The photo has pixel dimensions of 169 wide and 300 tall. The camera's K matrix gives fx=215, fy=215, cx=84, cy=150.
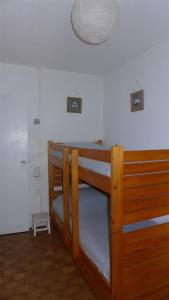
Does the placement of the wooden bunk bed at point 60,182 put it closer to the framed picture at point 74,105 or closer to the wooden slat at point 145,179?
the framed picture at point 74,105

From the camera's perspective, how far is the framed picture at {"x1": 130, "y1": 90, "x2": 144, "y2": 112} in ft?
8.87

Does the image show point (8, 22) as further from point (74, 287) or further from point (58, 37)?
point (74, 287)

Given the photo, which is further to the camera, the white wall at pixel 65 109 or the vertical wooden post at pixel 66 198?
the white wall at pixel 65 109

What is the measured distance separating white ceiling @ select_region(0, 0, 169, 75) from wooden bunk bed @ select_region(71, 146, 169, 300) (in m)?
1.22

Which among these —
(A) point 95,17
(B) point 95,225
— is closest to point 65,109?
(B) point 95,225

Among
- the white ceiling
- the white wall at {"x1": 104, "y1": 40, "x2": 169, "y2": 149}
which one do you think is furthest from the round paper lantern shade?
the white wall at {"x1": 104, "y1": 40, "x2": 169, "y2": 149}

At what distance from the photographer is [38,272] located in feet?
6.99

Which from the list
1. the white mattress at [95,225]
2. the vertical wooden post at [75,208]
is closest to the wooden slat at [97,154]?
the vertical wooden post at [75,208]

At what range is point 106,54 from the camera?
271 centimetres

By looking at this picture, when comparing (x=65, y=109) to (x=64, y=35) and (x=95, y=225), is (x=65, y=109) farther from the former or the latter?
(x=95, y=225)

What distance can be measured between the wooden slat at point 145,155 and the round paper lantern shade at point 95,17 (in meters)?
0.81

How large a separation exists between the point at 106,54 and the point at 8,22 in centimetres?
122

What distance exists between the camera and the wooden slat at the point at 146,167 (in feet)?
4.62

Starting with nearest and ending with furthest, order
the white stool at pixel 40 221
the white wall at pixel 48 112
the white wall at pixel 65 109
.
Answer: the white stool at pixel 40 221 < the white wall at pixel 48 112 < the white wall at pixel 65 109
